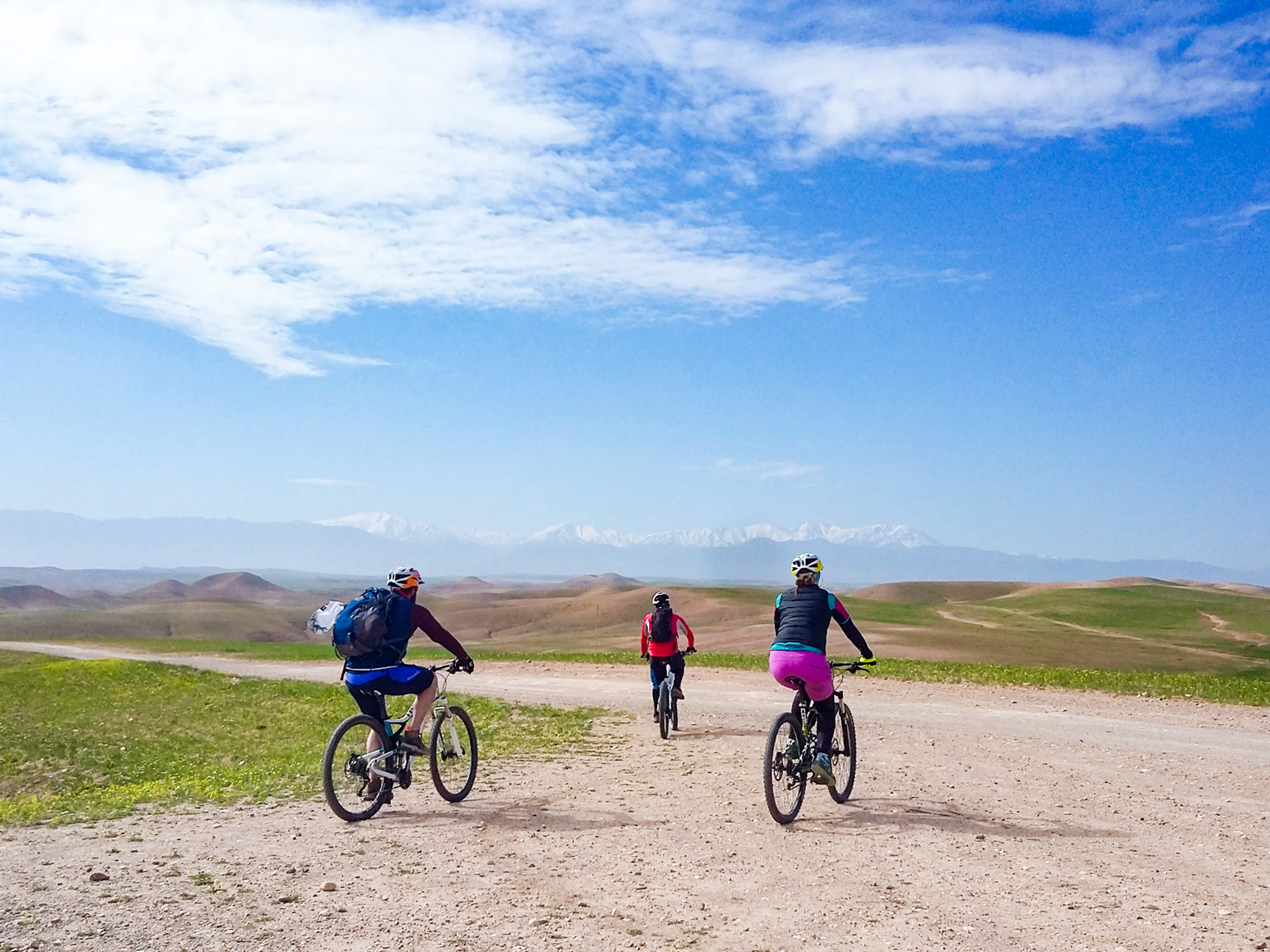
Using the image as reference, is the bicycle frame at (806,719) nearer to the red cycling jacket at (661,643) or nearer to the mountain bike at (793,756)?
the mountain bike at (793,756)

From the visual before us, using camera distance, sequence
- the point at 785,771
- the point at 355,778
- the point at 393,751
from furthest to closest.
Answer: the point at 355,778
the point at 393,751
the point at 785,771

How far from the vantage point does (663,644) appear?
1627 centimetres

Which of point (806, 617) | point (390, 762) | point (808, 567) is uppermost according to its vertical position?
point (808, 567)

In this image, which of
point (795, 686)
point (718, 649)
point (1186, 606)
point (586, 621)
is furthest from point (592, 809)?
point (1186, 606)

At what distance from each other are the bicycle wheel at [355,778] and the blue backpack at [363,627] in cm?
65

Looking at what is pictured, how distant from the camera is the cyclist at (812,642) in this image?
9.81 metres

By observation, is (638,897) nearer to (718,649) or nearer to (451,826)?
(451,826)

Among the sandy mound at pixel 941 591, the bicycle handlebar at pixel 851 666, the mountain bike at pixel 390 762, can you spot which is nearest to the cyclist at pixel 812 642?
the bicycle handlebar at pixel 851 666

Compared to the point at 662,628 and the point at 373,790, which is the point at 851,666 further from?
the point at 662,628

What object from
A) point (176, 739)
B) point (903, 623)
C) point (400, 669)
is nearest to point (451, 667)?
point (400, 669)

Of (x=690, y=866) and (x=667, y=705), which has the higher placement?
(x=667, y=705)

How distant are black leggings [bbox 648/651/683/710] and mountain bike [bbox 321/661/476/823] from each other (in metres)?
5.60

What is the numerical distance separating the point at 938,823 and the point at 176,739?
14312mm

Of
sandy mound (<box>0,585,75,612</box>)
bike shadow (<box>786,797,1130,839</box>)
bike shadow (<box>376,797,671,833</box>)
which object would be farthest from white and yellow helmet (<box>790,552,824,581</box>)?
sandy mound (<box>0,585,75,612</box>)
